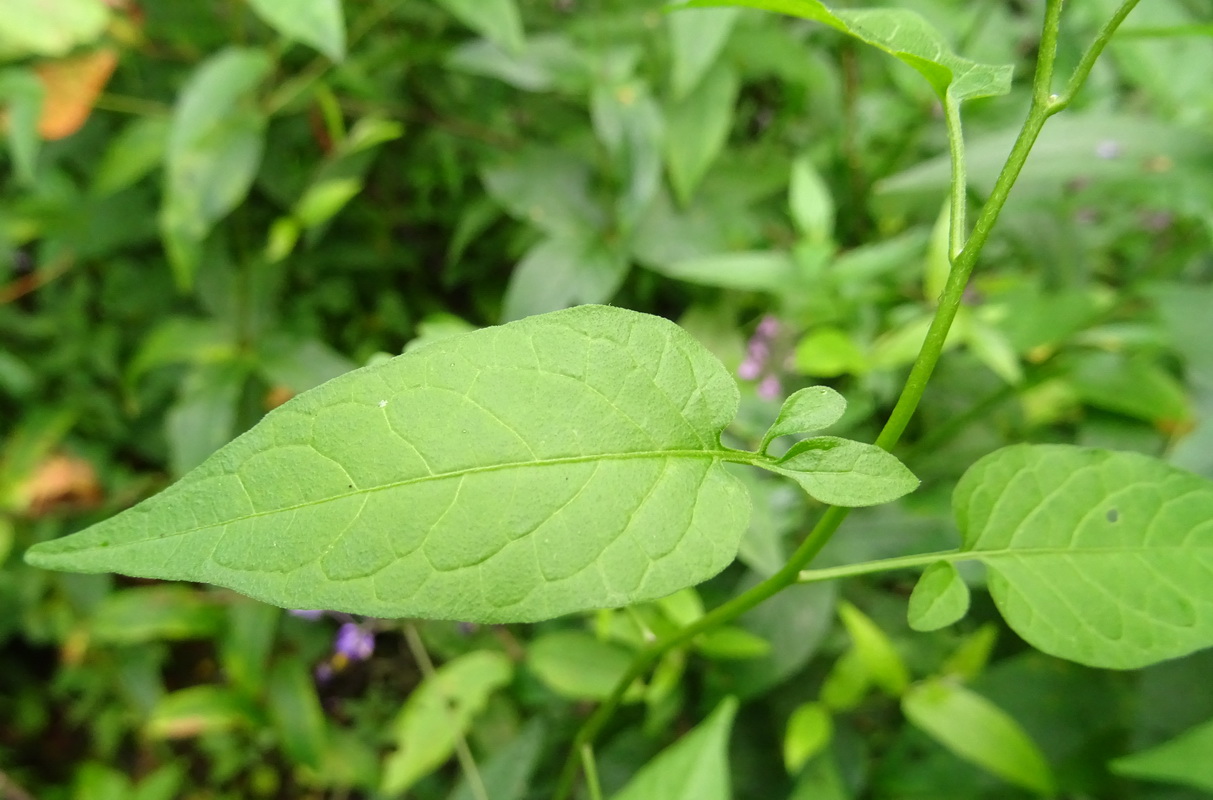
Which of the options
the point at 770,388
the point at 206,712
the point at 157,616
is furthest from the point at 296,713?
the point at 770,388

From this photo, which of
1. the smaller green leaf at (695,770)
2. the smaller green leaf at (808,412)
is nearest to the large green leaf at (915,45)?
the smaller green leaf at (808,412)

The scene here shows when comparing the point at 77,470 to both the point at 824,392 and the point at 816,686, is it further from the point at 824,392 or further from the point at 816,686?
the point at 824,392

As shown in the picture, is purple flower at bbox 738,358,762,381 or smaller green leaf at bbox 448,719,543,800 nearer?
smaller green leaf at bbox 448,719,543,800

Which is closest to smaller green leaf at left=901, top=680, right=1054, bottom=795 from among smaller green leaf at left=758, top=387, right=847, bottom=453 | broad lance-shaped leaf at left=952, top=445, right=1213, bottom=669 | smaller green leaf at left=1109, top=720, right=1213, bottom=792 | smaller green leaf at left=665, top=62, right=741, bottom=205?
smaller green leaf at left=1109, top=720, right=1213, bottom=792

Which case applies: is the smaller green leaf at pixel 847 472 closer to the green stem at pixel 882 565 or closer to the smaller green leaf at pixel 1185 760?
the green stem at pixel 882 565

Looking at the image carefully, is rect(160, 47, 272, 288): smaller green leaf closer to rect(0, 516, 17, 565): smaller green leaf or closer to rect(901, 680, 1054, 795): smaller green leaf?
rect(0, 516, 17, 565): smaller green leaf
